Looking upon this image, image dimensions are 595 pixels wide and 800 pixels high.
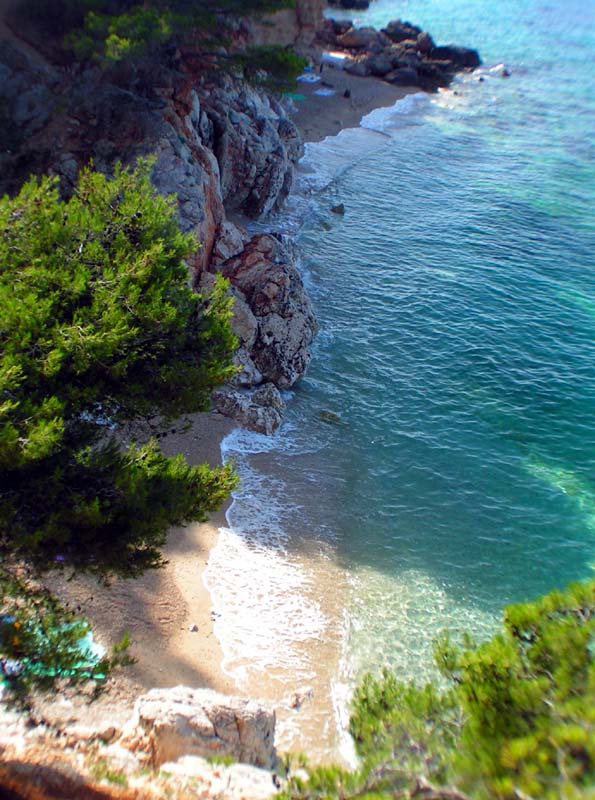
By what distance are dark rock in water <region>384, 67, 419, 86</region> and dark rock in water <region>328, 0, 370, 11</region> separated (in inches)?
1166

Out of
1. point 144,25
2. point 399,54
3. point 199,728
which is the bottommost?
point 199,728

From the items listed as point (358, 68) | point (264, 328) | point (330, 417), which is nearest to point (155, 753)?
point (330, 417)

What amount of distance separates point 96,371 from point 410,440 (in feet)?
42.5

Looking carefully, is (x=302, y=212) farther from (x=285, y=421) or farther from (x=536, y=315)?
(x=285, y=421)

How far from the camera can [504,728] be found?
6.81m

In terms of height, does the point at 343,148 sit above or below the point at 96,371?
below

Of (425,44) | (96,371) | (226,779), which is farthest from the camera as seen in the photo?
(425,44)

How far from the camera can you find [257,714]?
11.3m

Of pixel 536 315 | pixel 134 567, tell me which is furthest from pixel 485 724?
pixel 536 315

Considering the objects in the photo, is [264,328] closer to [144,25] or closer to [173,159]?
[173,159]

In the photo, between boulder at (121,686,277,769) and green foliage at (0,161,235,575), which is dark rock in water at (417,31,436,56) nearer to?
green foliage at (0,161,235,575)

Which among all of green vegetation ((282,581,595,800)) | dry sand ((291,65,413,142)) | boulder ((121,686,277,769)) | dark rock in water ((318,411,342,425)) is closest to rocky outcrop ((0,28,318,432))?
dark rock in water ((318,411,342,425))

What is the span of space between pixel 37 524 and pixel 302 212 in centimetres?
2993

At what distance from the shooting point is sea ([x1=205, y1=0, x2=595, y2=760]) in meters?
15.2
